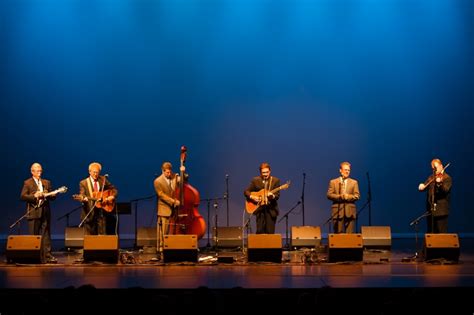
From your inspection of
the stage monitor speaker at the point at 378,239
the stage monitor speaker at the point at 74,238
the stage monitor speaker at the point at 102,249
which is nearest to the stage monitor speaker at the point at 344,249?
the stage monitor speaker at the point at 378,239

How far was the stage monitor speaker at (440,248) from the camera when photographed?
9914mm

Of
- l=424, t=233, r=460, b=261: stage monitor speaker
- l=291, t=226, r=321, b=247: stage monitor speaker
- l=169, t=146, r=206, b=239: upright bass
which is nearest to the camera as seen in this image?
l=424, t=233, r=460, b=261: stage monitor speaker

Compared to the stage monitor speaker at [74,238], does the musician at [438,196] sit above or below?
above

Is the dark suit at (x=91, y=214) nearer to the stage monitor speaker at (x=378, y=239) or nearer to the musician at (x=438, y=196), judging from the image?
the stage monitor speaker at (x=378, y=239)

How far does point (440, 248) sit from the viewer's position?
9914mm

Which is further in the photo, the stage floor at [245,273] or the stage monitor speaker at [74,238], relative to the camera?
the stage monitor speaker at [74,238]

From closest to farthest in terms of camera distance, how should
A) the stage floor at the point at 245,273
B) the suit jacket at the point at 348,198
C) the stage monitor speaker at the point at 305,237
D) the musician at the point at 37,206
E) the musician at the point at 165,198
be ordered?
the stage floor at the point at 245,273 → the musician at the point at 37,206 → the musician at the point at 165,198 → the suit jacket at the point at 348,198 → the stage monitor speaker at the point at 305,237

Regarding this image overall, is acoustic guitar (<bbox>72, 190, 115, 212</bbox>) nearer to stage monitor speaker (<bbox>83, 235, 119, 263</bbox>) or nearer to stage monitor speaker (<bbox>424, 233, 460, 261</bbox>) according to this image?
stage monitor speaker (<bbox>83, 235, 119, 263</bbox>)

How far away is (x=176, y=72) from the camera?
1462cm

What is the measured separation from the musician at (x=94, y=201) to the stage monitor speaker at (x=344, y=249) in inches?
143

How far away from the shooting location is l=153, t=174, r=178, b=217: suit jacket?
422 inches

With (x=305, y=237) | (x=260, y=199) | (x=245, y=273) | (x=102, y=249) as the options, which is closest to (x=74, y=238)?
(x=102, y=249)

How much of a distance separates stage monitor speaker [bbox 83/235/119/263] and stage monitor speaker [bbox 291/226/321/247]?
3.65 metres

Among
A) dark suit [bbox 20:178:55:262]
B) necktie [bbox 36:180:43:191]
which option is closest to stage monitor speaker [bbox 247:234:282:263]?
dark suit [bbox 20:178:55:262]
